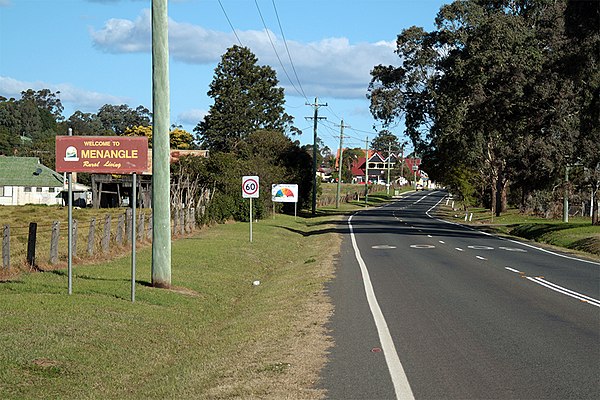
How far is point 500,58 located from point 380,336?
3929 centimetres

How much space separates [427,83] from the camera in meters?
66.8

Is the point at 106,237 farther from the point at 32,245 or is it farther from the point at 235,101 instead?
the point at 235,101

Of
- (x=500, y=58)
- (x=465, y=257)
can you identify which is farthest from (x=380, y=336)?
(x=500, y=58)

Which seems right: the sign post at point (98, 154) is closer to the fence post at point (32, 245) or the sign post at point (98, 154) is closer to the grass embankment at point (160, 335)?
the grass embankment at point (160, 335)

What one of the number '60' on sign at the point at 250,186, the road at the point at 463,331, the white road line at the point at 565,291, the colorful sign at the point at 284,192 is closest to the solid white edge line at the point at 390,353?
the road at the point at 463,331

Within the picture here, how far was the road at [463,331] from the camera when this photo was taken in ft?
28.6

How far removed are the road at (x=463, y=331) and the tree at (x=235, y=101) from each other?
2690 inches

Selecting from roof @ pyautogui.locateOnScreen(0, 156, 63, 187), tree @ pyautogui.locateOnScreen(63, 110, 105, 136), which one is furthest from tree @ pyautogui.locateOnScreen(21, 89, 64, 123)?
roof @ pyautogui.locateOnScreen(0, 156, 63, 187)

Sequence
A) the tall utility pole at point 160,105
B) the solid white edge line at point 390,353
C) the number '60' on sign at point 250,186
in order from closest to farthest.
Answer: the solid white edge line at point 390,353
the tall utility pole at point 160,105
the number '60' on sign at point 250,186

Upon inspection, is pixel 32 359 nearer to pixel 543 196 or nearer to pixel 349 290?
pixel 349 290

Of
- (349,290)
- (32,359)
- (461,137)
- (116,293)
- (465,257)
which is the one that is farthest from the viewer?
(461,137)

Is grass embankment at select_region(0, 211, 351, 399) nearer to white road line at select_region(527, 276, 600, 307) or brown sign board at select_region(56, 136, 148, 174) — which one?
brown sign board at select_region(56, 136, 148, 174)

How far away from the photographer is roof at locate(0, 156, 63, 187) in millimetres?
79562

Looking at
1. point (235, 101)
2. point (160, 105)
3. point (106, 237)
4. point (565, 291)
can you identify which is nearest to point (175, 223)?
point (106, 237)
